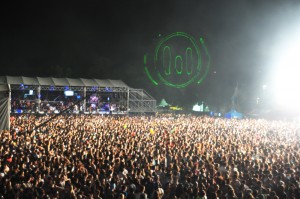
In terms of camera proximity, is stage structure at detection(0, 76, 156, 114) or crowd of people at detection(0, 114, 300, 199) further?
stage structure at detection(0, 76, 156, 114)

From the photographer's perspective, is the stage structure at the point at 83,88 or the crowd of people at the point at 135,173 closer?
the crowd of people at the point at 135,173

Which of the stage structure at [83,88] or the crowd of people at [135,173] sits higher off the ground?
the stage structure at [83,88]

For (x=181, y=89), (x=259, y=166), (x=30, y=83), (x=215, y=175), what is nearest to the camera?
(x=215, y=175)

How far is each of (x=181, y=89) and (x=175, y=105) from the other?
323cm

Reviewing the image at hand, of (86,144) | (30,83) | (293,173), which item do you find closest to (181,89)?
(30,83)

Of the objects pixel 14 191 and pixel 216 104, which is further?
pixel 216 104

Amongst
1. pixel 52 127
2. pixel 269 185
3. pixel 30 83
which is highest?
pixel 30 83

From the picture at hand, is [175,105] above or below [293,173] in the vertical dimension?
above

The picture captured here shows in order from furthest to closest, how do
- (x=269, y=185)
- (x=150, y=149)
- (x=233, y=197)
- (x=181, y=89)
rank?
1. (x=181, y=89)
2. (x=150, y=149)
3. (x=269, y=185)
4. (x=233, y=197)

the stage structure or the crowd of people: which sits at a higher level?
the stage structure

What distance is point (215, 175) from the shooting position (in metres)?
9.59

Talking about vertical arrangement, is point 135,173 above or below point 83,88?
below

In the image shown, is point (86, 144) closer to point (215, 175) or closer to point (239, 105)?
point (215, 175)

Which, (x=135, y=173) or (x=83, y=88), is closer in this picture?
(x=135, y=173)
